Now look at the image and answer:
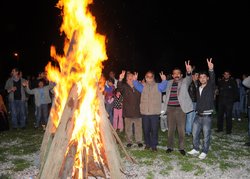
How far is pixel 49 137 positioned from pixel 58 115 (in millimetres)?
549

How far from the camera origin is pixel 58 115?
6.68 metres

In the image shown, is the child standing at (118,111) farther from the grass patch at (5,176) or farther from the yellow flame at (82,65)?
the grass patch at (5,176)

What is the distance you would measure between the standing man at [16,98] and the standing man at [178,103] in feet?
23.9

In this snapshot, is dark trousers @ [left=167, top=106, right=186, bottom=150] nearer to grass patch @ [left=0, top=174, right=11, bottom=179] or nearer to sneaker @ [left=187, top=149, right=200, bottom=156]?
sneaker @ [left=187, top=149, right=200, bottom=156]

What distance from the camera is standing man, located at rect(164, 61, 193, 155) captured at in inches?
333

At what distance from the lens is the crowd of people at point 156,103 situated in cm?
834

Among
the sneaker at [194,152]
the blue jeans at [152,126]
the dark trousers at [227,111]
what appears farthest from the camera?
the dark trousers at [227,111]

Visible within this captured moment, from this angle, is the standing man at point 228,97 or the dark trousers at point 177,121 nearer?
the dark trousers at point 177,121

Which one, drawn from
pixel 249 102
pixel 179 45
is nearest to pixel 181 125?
pixel 249 102

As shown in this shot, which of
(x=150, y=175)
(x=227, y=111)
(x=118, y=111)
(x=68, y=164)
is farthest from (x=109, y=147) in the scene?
(x=227, y=111)

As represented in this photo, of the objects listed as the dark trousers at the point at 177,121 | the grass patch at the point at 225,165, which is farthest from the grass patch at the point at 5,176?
the grass patch at the point at 225,165

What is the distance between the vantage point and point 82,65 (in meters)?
6.29

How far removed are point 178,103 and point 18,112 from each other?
26.0 ft

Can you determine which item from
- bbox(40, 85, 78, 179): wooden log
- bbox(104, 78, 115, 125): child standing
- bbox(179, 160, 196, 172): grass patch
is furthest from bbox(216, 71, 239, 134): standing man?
bbox(40, 85, 78, 179): wooden log
